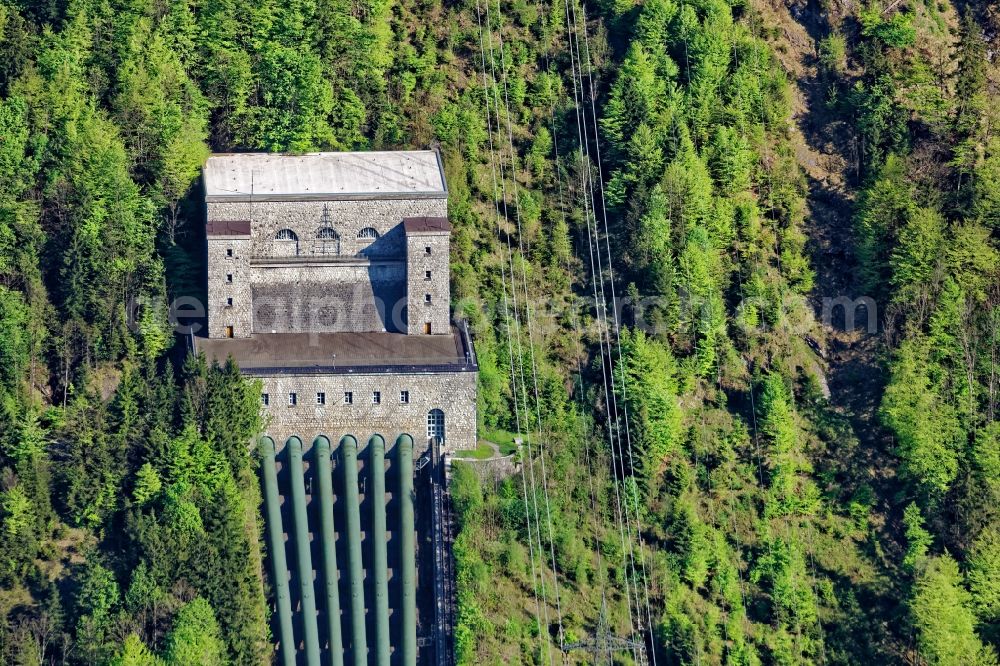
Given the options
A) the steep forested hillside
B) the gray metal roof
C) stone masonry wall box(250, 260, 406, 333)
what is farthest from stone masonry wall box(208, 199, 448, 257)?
the steep forested hillside

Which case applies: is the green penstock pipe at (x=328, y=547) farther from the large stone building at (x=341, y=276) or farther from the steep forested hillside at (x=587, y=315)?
the steep forested hillside at (x=587, y=315)

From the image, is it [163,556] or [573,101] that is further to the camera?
[573,101]

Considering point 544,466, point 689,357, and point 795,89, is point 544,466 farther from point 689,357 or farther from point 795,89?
point 795,89

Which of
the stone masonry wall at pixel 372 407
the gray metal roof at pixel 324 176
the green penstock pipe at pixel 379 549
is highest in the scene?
the gray metal roof at pixel 324 176

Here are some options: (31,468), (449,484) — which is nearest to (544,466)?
(449,484)

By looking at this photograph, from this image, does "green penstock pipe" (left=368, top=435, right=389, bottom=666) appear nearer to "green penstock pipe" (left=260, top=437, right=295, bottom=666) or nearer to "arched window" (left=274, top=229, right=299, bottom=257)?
"green penstock pipe" (left=260, top=437, right=295, bottom=666)

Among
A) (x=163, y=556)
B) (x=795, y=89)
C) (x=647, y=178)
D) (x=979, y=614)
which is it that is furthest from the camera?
(x=795, y=89)

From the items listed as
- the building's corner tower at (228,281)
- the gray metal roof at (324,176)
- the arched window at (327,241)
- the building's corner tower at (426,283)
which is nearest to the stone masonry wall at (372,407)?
the building's corner tower at (426,283)
